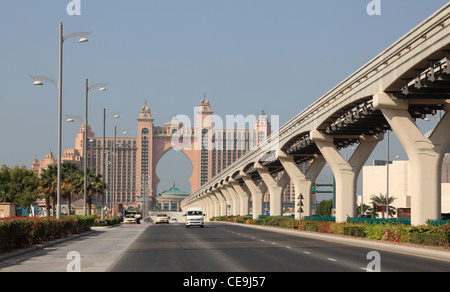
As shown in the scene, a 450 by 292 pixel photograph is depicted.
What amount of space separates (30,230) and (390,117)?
69.4 feet

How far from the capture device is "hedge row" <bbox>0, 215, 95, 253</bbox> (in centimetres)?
2692

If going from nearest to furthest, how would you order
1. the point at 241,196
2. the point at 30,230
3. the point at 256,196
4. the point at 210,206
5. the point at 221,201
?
the point at 30,230
the point at 256,196
the point at 241,196
the point at 221,201
the point at 210,206

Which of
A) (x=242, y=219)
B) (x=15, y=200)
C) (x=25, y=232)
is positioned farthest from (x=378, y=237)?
(x=15, y=200)

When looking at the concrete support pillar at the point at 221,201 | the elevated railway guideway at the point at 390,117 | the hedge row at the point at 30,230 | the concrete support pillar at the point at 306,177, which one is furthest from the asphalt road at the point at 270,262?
the concrete support pillar at the point at 221,201

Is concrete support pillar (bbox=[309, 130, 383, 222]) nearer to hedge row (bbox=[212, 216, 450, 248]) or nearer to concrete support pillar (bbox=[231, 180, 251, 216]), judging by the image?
hedge row (bbox=[212, 216, 450, 248])

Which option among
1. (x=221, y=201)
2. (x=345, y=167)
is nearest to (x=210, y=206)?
(x=221, y=201)

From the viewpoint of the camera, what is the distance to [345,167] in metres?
58.1

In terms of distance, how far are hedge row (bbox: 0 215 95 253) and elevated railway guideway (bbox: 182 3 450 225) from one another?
19.3m

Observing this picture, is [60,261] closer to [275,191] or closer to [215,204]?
[275,191]

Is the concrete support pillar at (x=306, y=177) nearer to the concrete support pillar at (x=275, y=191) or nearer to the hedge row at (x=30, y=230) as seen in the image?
the concrete support pillar at (x=275, y=191)

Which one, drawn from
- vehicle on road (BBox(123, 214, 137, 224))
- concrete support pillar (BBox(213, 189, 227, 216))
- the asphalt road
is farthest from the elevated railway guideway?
concrete support pillar (BBox(213, 189, 227, 216))

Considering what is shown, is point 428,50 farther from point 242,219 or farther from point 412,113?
point 242,219

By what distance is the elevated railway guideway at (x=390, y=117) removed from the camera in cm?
3441
